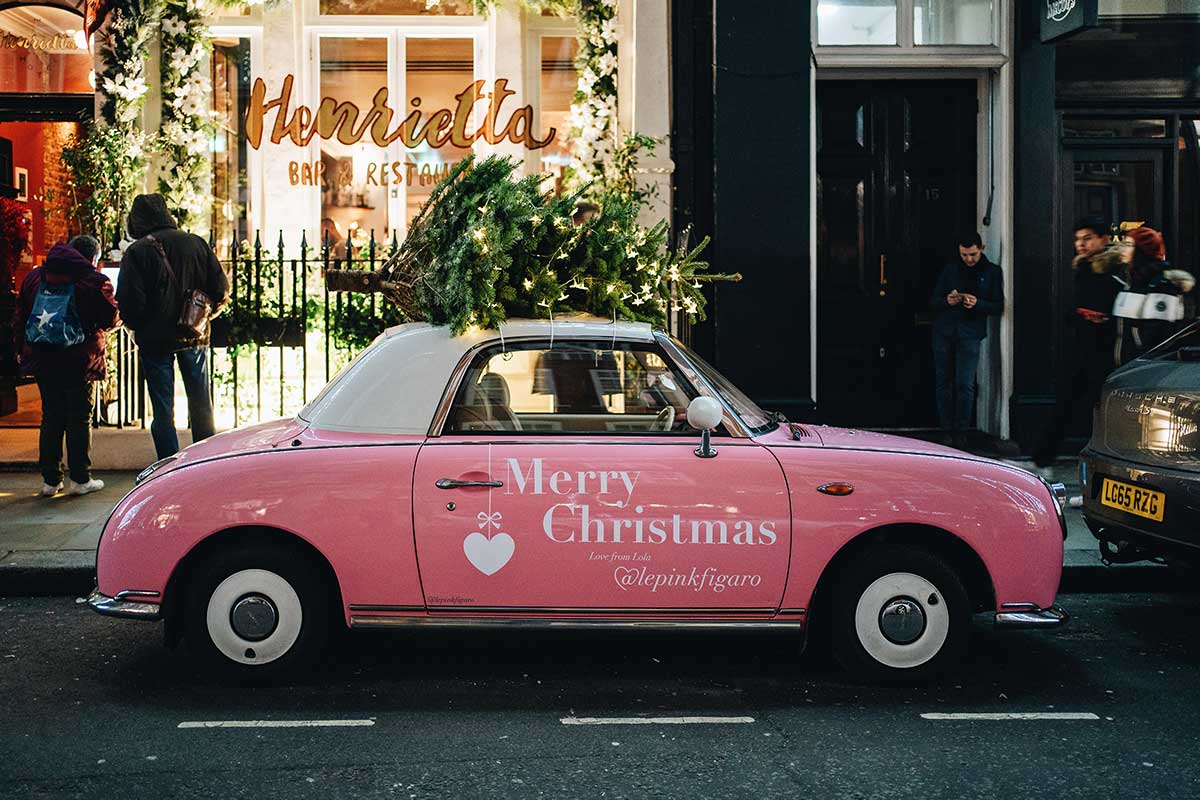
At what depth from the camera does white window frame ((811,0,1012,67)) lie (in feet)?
36.4

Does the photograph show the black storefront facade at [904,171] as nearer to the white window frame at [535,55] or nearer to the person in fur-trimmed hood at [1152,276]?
the white window frame at [535,55]

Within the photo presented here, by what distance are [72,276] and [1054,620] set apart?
676 cm

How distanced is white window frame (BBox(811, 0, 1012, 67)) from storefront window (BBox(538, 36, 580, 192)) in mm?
2185

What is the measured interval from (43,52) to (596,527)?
344 inches

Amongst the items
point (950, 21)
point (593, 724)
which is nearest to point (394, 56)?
point (950, 21)

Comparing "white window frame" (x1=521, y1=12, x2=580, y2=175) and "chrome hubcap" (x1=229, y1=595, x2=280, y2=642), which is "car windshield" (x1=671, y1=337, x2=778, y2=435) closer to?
"chrome hubcap" (x1=229, y1=595, x2=280, y2=642)

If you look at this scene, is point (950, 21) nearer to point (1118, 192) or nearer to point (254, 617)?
point (1118, 192)

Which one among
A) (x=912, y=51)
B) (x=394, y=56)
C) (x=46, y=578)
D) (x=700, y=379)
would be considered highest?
(x=394, y=56)

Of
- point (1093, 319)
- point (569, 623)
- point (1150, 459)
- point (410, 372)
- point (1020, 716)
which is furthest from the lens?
point (1093, 319)

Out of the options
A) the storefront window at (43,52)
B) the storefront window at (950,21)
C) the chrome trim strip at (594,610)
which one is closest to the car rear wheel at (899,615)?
the chrome trim strip at (594,610)

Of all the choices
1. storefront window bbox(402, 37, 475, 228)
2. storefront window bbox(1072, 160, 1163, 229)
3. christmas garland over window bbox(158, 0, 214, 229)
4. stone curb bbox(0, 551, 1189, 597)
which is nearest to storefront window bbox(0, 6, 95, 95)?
christmas garland over window bbox(158, 0, 214, 229)

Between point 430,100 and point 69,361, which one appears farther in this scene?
point 430,100

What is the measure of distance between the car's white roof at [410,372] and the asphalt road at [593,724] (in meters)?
0.94

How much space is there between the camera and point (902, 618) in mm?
5422
